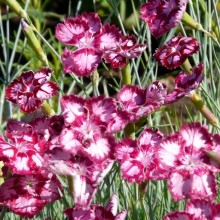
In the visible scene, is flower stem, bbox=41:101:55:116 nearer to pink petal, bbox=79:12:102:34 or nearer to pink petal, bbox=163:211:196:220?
pink petal, bbox=79:12:102:34

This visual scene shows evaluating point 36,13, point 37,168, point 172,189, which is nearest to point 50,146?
point 37,168

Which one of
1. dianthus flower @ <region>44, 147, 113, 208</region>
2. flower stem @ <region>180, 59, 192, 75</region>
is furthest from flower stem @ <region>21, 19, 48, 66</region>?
dianthus flower @ <region>44, 147, 113, 208</region>

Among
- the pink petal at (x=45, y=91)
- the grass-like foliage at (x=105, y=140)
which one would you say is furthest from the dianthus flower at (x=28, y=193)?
the pink petal at (x=45, y=91)

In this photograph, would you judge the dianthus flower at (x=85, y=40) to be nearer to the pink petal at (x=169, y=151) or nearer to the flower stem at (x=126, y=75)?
the flower stem at (x=126, y=75)

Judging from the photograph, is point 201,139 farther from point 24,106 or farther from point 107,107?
point 24,106

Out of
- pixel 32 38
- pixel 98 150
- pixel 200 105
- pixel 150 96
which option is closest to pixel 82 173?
pixel 98 150

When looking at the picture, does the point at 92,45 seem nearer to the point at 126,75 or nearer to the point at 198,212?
the point at 126,75

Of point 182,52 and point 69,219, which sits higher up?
point 182,52
